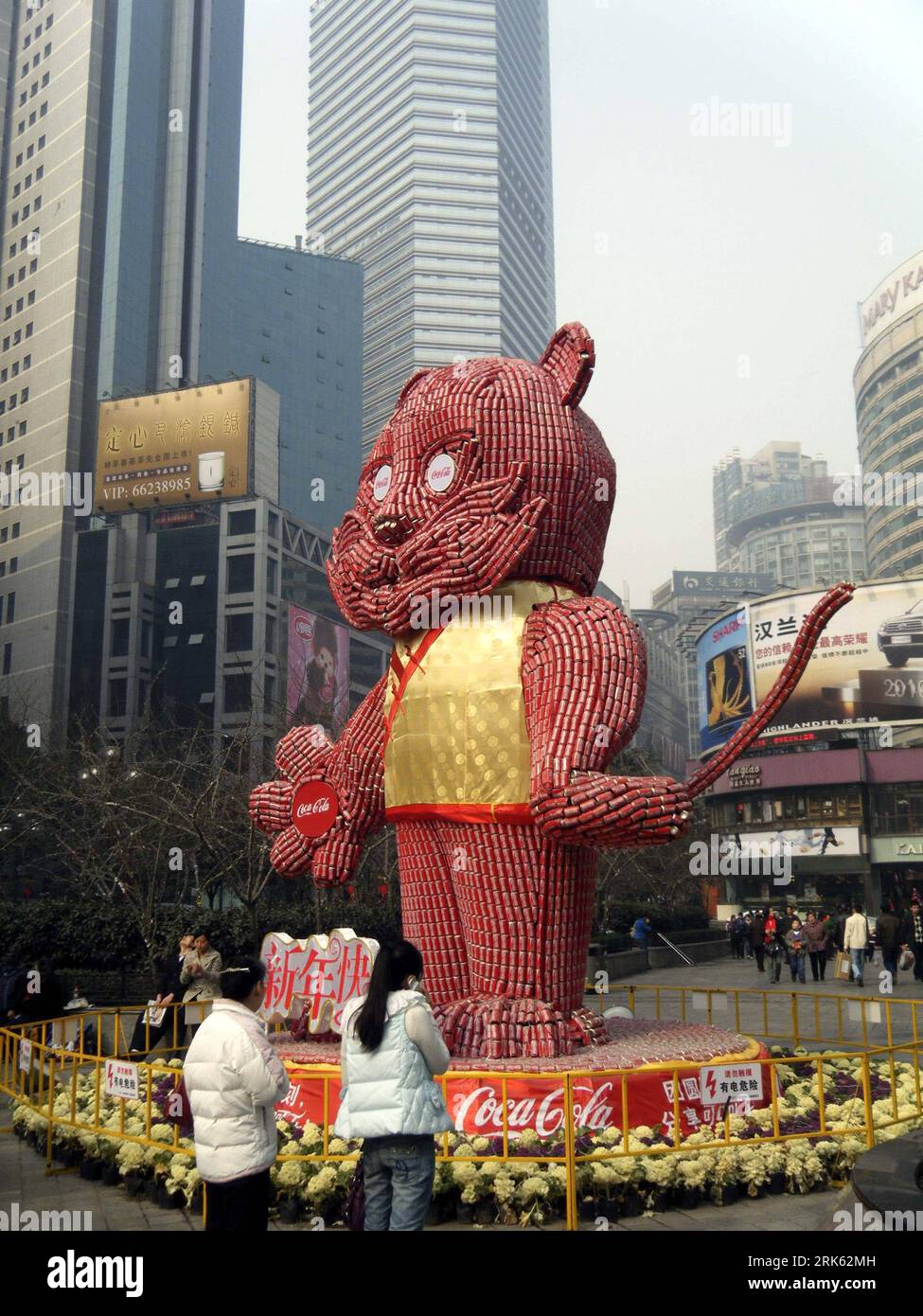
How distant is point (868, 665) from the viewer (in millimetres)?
36750

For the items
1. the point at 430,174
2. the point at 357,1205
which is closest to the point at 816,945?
the point at 357,1205

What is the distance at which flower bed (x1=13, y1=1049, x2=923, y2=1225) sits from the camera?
5.52 m

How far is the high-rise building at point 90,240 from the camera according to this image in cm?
5069

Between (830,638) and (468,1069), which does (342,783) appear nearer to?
(468,1069)

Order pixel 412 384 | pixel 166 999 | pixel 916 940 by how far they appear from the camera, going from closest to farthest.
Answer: pixel 412 384
pixel 166 999
pixel 916 940

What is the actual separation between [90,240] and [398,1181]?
55192 millimetres

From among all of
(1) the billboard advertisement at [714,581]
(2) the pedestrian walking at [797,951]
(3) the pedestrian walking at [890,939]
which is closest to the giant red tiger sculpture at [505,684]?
(3) the pedestrian walking at [890,939]

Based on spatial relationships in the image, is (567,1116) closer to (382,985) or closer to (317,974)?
(382,985)

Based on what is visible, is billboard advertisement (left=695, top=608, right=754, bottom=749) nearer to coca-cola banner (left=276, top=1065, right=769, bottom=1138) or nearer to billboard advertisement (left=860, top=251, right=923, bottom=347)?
billboard advertisement (left=860, top=251, right=923, bottom=347)

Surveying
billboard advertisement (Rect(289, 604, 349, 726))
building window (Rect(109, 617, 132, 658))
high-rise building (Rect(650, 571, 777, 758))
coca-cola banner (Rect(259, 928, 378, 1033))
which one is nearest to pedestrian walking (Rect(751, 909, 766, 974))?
coca-cola banner (Rect(259, 928, 378, 1033))

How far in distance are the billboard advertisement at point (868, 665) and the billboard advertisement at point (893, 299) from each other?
2412cm

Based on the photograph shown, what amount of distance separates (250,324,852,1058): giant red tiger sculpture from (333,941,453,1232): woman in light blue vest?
8.42 feet

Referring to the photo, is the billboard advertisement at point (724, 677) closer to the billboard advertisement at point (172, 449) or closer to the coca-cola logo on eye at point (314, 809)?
the billboard advertisement at point (172, 449)

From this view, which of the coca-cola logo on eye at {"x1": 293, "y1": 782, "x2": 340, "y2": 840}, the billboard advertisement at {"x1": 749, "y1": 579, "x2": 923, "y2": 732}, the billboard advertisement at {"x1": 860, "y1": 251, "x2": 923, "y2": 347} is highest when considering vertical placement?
the billboard advertisement at {"x1": 860, "y1": 251, "x2": 923, "y2": 347}
